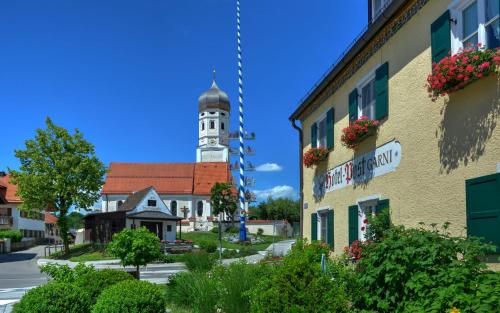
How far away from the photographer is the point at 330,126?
13945mm

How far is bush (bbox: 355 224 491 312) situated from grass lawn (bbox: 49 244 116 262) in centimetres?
3179

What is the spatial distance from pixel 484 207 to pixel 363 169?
15.9 ft

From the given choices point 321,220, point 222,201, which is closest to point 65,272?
point 321,220

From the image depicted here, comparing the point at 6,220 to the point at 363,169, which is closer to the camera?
the point at 363,169

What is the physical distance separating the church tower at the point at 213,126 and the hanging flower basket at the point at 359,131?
79.6m

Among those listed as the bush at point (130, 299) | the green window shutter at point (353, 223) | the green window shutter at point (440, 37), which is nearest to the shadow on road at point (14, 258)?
the green window shutter at point (353, 223)

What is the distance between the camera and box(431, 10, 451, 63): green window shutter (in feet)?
→ 25.3

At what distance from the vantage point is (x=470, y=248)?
18.9 ft

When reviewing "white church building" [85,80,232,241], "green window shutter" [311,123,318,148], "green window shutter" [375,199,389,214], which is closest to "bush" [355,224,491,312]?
"green window shutter" [375,199,389,214]

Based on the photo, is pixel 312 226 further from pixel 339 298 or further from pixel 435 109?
pixel 339 298

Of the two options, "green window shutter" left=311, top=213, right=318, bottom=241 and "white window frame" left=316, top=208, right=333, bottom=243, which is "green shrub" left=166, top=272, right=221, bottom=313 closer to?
"white window frame" left=316, top=208, right=333, bottom=243

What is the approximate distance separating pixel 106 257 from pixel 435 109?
3246 centimetres

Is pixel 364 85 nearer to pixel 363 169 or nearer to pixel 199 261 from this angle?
pixel 363 169

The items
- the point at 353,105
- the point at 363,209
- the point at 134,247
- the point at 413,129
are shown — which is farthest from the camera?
the point at 134,247
